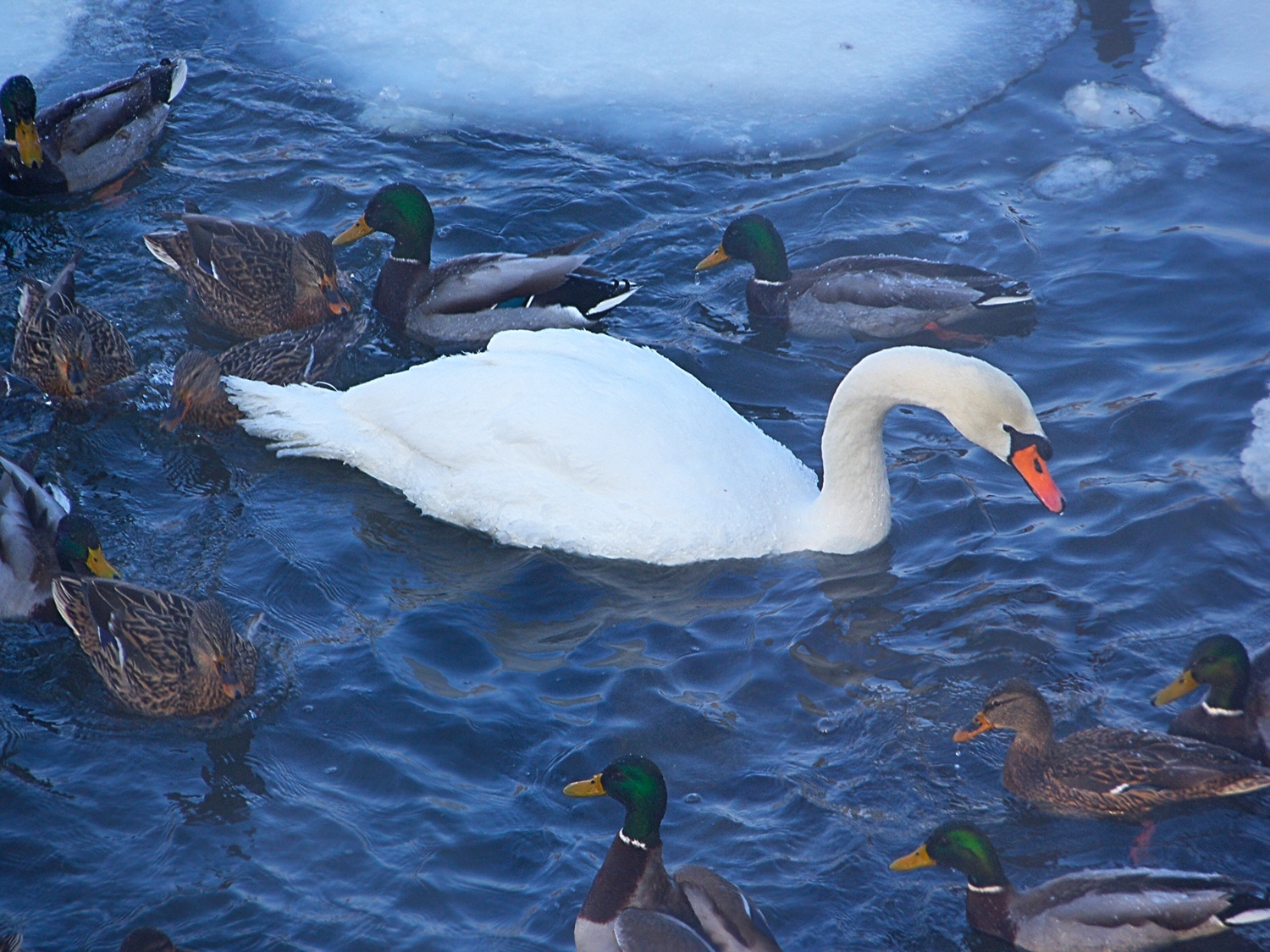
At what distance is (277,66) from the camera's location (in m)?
10.8

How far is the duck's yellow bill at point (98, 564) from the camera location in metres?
5.96

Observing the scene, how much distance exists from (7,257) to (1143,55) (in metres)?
8.59

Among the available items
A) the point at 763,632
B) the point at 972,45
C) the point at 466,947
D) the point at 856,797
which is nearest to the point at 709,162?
the point at 972,45

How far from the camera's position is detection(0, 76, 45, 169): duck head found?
9.01m

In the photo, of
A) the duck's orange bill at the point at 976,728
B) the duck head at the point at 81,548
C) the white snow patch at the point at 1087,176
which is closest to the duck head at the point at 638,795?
the duck's orange bill at the point at 976,728

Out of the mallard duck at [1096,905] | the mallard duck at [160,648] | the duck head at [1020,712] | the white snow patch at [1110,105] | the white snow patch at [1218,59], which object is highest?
the white snow patch at [1218,59]

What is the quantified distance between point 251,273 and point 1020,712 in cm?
544

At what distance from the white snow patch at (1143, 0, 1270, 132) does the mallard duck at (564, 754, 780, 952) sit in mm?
7636

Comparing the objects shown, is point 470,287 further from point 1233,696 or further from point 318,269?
point 1233,696

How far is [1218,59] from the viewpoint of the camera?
34.3ft

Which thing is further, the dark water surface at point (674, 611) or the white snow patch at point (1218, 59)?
the white snow patch at point (1218, 59)

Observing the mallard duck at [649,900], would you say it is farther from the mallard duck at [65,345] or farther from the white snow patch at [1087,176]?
the white snow patch at [1087,176]

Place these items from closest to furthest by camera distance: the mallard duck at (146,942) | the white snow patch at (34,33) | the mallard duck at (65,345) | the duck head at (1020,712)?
the mallard duck at (146,942) < the duck head at (1020,712) < the mallard duck at (65,345) < the white snow patch at (34,33)

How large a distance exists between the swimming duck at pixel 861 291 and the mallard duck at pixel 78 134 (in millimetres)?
4358
